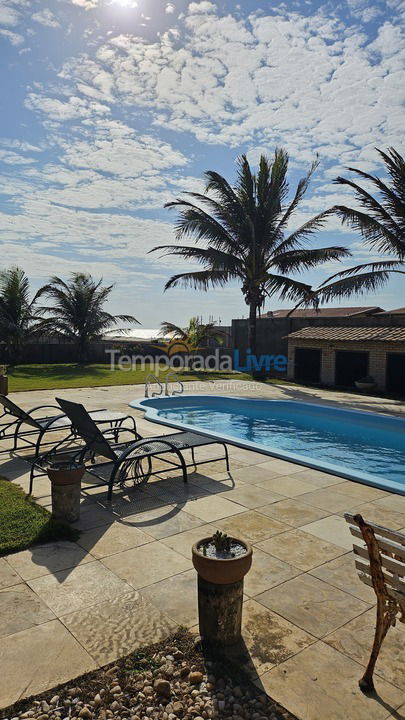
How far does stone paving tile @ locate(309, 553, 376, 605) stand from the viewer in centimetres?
360

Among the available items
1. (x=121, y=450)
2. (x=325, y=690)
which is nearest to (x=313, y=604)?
(x=325, y=690)

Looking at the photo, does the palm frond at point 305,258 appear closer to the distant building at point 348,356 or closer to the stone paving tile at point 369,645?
the distant building at point 348,356

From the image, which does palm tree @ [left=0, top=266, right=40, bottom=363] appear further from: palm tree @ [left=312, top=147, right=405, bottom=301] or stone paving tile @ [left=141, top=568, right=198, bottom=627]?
stone paving tile @ [left=141, top=568, right=198, bottom=627]

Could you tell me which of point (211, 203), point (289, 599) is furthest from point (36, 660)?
point (211, 203)

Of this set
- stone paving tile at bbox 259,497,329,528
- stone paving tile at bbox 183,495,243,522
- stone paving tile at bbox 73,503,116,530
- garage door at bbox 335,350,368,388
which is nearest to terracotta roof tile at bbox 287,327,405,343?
garage door at bbox 335,350,368,388

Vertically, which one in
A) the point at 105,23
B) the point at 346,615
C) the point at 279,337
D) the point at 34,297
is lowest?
the point at 346,615

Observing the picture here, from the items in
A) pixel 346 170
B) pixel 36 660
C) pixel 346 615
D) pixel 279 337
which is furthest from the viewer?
pixel 279 337

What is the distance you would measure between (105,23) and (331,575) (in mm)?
9272

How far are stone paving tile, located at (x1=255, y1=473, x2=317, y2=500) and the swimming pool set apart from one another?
0.76 metres

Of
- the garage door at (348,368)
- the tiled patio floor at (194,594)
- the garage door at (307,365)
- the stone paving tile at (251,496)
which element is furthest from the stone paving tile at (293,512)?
the garage door at (307,365)

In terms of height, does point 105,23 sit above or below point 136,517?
above

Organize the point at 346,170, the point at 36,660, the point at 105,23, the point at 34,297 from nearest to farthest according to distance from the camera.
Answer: the point at 36,660
the point at 105,23
the point at 346,170
the point at 34,297

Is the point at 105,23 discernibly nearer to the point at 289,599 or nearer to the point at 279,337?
the point at 289,599

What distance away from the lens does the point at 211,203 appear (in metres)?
20.6
